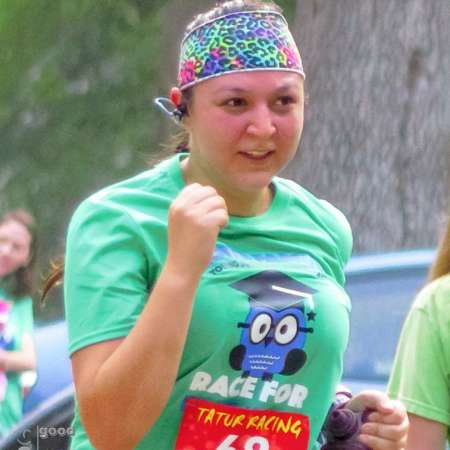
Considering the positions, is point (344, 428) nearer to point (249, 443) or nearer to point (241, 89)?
point (249, 443)

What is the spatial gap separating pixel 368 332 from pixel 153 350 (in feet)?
10.7

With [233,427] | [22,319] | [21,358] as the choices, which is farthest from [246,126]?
[22,319]

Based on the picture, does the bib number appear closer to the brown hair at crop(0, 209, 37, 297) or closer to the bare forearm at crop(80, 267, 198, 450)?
the bare forearm at crop(80, 267, 198, 450)

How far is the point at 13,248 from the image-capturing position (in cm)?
784

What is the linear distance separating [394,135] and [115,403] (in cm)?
695

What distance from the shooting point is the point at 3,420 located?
7.07m

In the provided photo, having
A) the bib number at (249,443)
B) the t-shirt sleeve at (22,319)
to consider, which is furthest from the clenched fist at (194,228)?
the t-shirt sleeve at (22,319)

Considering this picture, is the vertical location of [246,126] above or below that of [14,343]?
above

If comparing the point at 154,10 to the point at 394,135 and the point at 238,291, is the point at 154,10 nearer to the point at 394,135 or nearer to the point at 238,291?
the point at 394,135

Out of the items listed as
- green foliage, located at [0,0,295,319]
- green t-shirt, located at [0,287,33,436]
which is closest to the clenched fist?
green t-shirt, located at [0,287,33,436]

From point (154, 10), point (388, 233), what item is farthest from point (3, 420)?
point (154, 10)

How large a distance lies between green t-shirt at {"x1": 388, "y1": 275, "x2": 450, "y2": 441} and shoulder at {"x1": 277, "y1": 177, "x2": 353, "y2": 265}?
243 mm

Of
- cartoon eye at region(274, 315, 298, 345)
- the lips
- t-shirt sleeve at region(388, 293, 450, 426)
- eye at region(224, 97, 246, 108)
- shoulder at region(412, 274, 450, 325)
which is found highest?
eye at region(224, 97, 246, 108)

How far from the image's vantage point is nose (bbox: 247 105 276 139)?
2982 millimetres
